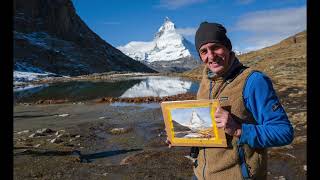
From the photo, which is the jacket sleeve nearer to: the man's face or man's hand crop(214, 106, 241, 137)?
man's hand crop(214, 106, 241, 137)

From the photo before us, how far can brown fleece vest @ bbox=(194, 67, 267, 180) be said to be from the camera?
4320 millimetres

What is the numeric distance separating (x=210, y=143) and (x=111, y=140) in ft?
49.3

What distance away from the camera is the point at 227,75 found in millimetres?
4500

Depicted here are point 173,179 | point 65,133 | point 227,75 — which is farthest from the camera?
point 65,133

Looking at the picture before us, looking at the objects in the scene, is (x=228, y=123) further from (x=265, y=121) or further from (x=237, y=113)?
(x=265, y=121)

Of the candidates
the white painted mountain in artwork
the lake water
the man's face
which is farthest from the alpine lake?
the lake water

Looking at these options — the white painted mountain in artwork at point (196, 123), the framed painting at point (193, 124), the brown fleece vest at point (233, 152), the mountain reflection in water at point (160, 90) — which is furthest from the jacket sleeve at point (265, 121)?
the mountain reflection in water at point (160, 90)

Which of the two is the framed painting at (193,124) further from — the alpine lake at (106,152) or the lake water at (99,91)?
the lake water at (99,91)

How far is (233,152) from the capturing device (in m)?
4.43

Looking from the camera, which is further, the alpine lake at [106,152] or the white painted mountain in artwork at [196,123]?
the alpine lake at [106,152]

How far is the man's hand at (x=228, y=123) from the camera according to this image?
4.21m

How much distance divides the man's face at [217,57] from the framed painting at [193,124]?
34 cm

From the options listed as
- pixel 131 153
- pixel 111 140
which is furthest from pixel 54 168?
pixel 111 140
